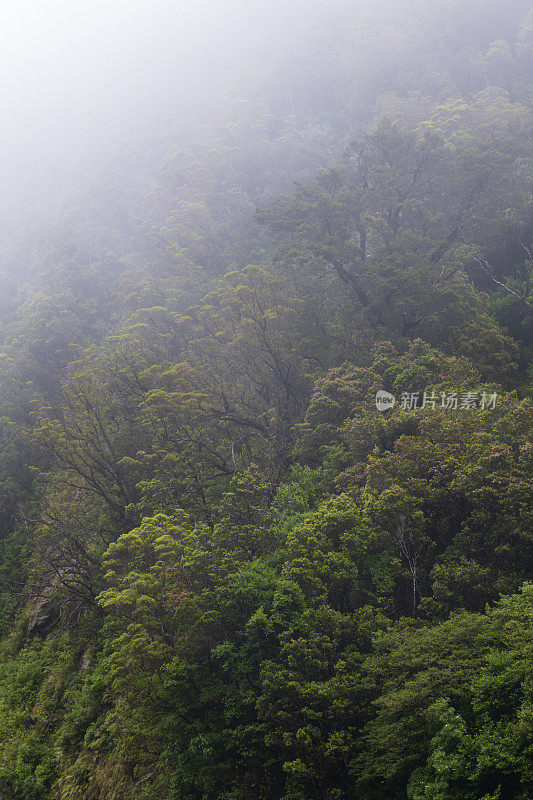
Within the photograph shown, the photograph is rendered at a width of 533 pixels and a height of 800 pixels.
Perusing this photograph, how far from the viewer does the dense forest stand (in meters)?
9.43

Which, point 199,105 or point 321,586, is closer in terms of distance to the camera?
point 321,586

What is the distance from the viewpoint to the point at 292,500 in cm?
1527

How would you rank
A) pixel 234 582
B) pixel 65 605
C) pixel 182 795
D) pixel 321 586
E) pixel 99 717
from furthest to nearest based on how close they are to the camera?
pixel 65 605 → pixel 99 717 → pixel 234 582 → pixel 321 586 → pixel 182 795

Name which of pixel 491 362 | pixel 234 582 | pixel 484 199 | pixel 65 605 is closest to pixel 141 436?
pixel 65 605

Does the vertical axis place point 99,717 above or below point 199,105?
below

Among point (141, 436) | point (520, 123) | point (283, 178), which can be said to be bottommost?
point (141, 436)

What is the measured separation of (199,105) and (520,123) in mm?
43644

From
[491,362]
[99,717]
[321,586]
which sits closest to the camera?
[321,586]

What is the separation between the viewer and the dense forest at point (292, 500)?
943 cm

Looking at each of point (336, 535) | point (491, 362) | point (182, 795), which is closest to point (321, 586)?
point (336, 535)

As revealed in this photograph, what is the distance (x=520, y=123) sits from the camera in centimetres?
3600

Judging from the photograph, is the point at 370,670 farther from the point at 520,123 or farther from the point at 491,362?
the point at 520,123

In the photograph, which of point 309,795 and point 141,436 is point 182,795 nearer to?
point 309,795

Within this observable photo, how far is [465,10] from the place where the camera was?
54.6 metres
